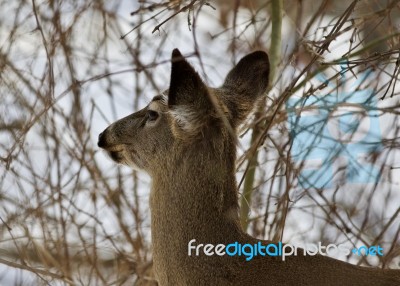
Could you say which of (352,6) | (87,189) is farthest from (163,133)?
(87,189)

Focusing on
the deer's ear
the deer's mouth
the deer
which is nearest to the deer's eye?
the deer

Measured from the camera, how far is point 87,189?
570 centimetres

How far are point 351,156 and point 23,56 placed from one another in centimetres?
223

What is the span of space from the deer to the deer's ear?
0.14 meters

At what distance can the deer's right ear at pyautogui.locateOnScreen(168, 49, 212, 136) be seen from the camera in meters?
3.64

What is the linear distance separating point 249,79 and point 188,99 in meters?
0.64

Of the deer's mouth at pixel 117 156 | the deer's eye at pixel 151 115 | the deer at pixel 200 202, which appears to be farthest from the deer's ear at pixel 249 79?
the deer's mouth at pixel 117 156

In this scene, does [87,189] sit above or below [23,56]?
below

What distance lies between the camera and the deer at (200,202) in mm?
3664

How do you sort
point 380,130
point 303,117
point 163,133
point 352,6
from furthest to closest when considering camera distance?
point 380,130 < point 303,117 < point 163,133 < point 352,6

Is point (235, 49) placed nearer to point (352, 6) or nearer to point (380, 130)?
point (380, 130)

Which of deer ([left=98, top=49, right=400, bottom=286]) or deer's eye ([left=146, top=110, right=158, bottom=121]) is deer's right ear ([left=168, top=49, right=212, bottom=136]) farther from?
deer's eye ([left=146, top=110, right=158, bottom=121])

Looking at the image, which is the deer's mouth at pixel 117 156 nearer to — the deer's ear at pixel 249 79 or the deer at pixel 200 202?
the deer at pixel 200 202

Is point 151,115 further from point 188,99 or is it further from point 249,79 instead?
point 249,79
